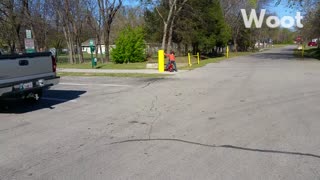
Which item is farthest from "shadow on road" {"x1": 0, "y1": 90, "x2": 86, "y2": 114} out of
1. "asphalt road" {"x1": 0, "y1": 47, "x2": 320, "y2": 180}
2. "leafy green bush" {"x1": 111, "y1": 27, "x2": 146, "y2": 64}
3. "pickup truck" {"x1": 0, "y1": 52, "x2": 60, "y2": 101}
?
"leafy green bush" {"x1": 111, "y1": 27, "x2": 146, "y2": 64}

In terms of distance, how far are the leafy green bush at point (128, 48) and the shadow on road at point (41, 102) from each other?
21.6 metres

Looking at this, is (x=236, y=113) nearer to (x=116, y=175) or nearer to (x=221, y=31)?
(x=116, y=175)

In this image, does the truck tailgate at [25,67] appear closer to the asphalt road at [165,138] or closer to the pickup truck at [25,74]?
the pickup truck at [25,74]

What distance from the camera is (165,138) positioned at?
6617mm

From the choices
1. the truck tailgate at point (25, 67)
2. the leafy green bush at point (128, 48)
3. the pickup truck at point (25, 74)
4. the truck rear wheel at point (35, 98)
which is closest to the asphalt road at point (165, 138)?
the truck rear wheel at point (35, 98)

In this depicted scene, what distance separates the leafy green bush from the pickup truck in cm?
2446

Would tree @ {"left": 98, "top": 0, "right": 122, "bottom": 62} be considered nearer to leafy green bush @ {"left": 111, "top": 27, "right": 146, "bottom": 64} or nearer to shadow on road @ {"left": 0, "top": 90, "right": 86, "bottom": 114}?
leafy green bush @ {"left": 111, "top": 27, "right": 146, "bottom": 64}

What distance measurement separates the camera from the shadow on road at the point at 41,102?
33.4 ft

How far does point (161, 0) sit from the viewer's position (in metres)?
38.4

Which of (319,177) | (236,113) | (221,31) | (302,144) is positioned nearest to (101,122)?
(236,113)

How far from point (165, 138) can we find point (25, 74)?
482 centimetres

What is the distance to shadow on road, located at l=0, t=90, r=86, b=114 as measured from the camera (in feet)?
33.4

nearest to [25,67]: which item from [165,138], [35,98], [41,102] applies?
[35,98]

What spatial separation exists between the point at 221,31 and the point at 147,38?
962cm
